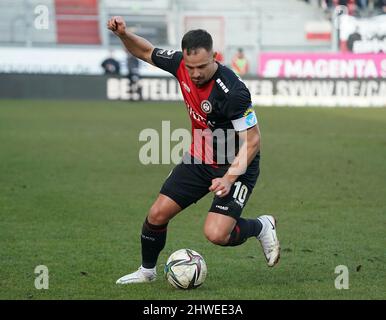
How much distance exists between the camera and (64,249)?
358 inches

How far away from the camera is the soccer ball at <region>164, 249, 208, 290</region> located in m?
7.42

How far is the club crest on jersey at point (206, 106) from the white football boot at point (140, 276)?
55.0 inches

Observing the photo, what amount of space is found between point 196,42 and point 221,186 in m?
1.12

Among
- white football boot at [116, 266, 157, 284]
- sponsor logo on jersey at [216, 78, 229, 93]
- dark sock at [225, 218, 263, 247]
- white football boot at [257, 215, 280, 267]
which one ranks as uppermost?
sponsor logo on jersey at [216, 78, 229, 93]

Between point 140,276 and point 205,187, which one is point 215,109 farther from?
point 140,276

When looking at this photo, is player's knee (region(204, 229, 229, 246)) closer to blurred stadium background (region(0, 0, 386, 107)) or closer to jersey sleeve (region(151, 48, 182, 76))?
jersey sleeve (region(151, 48, 182, 76))

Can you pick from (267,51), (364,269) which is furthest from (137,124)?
(364,269)

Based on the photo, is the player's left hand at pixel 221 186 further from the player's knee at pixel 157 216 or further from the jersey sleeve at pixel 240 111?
the player's knee at pixel 157 216

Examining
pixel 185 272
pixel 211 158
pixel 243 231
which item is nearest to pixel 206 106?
pixel 211 158

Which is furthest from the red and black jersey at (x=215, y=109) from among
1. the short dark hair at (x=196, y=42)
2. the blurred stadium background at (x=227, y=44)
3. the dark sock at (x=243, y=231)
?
the blurred stadium background at (x=227, y=44)

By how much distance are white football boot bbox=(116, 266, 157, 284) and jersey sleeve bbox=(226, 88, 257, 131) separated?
1.40m

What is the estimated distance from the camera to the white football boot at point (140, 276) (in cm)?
766

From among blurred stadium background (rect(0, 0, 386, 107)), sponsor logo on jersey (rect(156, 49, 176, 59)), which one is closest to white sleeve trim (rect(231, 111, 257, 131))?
sponsor logo on jersey (rect(156, 49, 176, 59))
